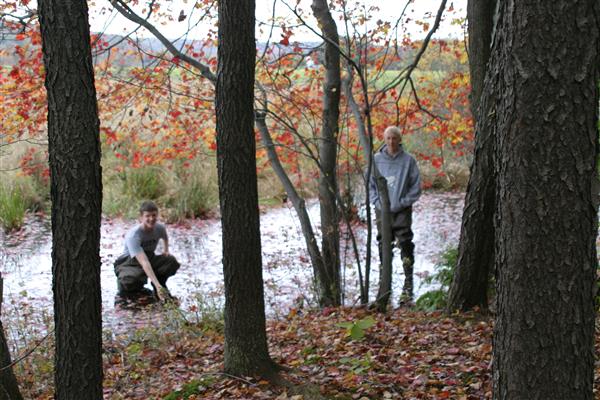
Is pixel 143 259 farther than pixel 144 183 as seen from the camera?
No

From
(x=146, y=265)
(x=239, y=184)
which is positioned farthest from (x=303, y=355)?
(x=146, y=265)

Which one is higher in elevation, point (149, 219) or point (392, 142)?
point (392, 142)

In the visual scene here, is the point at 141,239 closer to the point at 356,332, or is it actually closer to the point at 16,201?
the point at 356,332

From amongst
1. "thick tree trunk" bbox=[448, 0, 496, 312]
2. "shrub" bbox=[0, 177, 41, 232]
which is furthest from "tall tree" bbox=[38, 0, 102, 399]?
"shrub" bbox=[0, 177, 41, 232]

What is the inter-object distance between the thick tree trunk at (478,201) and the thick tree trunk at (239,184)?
188 cm

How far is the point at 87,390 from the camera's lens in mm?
3639

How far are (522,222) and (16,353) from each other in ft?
17.4

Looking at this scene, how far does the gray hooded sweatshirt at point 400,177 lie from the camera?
8172 millimetres

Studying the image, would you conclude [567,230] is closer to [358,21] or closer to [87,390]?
[87,390]

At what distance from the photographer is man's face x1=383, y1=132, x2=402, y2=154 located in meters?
7.98

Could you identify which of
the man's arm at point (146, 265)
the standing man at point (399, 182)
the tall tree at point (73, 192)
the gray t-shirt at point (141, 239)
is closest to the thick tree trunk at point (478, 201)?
the standing man at point (399, 182)

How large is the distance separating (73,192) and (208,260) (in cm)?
829

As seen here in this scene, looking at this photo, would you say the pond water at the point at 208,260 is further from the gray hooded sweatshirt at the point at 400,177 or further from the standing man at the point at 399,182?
the gray hooded sweatshirt at the point at 400,177

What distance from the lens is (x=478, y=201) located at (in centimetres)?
550
